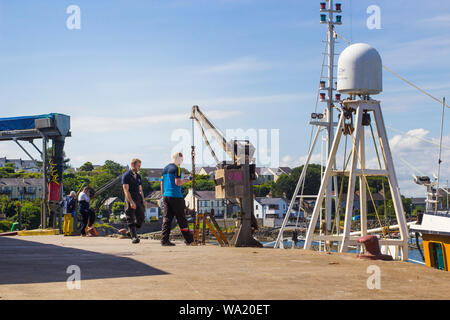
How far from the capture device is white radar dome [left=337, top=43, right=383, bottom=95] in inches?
667

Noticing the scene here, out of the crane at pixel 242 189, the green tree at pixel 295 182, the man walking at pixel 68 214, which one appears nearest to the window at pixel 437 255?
the crane at pixel 242 189

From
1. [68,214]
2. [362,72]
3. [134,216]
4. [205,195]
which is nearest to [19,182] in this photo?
[205,195]

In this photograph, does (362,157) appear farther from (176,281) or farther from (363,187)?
(176,281)

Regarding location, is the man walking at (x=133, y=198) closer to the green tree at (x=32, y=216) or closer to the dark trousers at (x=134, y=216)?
the dark trousers at (x=134, y=216)

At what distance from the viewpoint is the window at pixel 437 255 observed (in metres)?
15.9

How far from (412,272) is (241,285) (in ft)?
8.10

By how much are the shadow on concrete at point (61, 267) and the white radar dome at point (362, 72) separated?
8.94 meters

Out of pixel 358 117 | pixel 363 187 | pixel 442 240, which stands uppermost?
pixel 358 117

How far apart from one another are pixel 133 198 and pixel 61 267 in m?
5.95

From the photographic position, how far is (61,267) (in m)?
8.47

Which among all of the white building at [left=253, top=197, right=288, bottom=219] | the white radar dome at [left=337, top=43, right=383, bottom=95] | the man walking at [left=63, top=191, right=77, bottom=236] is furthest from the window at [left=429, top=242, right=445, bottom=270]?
the white building at [left=253, top=197, right=288, bottom=219]
